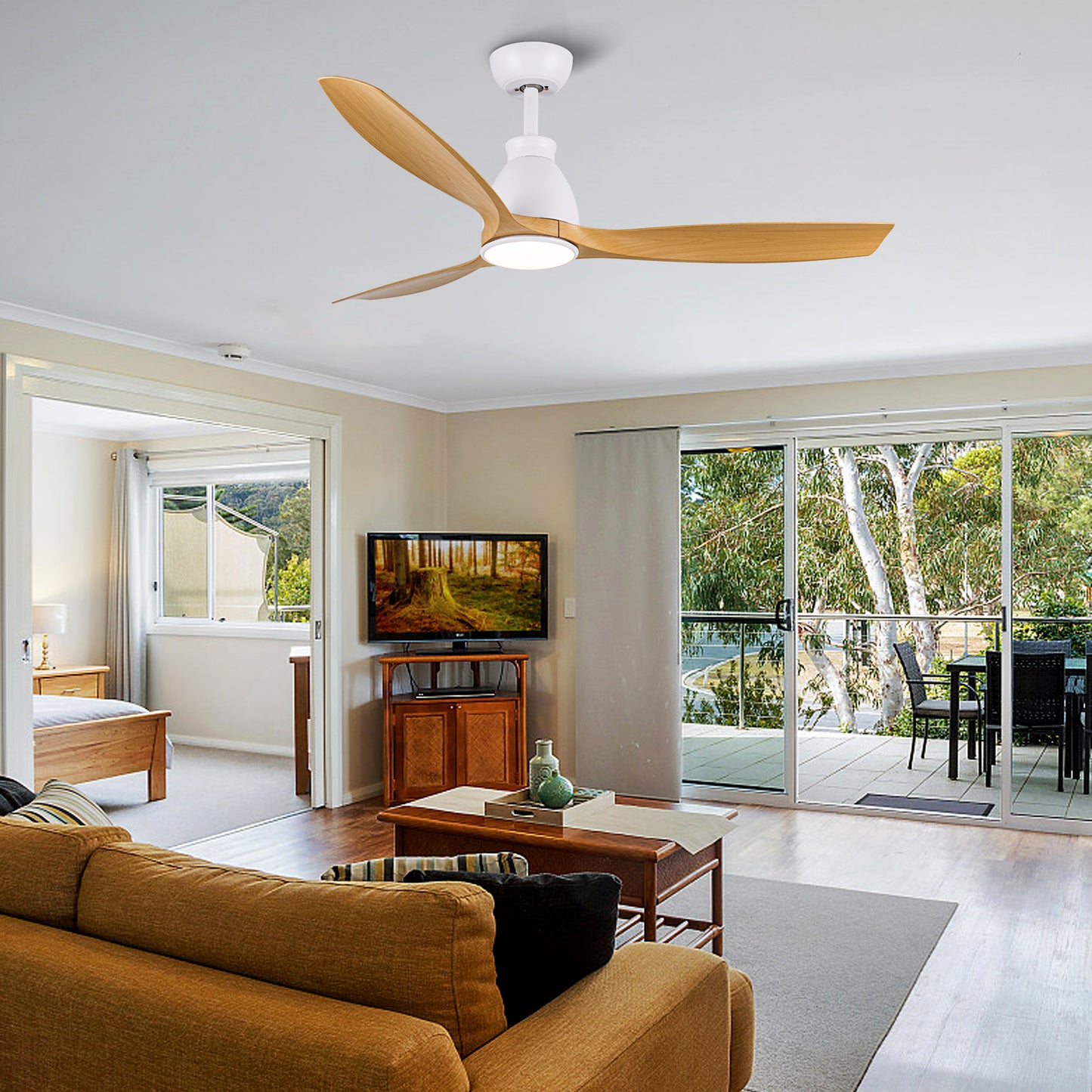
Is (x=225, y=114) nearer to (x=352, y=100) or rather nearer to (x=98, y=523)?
(x=352, y=100)

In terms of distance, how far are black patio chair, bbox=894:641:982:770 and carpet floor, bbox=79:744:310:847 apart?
364cm

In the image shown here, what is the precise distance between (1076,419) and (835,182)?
3.18 meters

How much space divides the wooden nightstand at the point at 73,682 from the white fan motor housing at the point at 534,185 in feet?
21.3

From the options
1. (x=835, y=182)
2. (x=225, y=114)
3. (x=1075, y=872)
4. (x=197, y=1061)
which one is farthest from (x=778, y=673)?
(x=197, y=1061)

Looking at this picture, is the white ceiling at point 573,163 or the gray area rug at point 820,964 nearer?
the white ceiling at point 573,163

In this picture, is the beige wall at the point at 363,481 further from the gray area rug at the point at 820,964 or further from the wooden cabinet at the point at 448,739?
the gray area rug at the point at 820,964

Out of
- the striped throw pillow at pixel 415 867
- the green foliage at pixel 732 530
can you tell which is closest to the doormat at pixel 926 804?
the green foliage at pixel 732 530

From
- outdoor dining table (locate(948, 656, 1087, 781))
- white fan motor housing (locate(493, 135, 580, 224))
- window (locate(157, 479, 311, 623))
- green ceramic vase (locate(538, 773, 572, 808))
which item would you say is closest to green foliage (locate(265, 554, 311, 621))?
window (locate(157, 479, 311, 623))

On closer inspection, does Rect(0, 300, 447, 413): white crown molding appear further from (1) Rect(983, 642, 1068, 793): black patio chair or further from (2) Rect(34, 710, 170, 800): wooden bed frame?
(1) Rect(983, 642, 1068, 793): black patio chair

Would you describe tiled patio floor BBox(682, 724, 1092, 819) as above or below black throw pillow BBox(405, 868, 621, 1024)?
below

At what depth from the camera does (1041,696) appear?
18.5 feet

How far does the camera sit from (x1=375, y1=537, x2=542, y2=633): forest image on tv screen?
6398 millimetres

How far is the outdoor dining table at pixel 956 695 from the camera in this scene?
5895 millimetres

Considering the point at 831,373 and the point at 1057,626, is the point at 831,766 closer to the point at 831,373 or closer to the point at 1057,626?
the point at 1057,626
